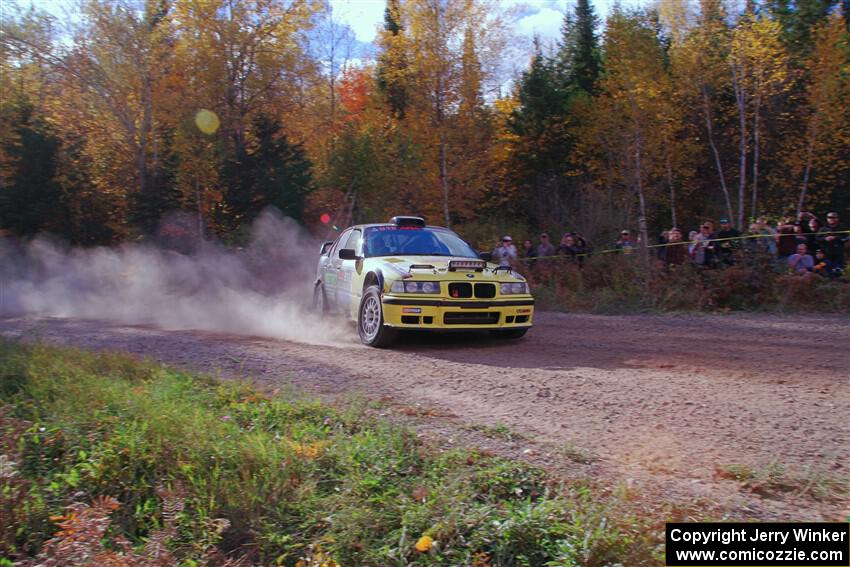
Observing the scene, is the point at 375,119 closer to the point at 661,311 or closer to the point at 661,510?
the point at 661,311

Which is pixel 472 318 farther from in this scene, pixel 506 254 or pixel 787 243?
pixel 506 254

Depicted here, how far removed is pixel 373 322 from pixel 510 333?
1.93 metres

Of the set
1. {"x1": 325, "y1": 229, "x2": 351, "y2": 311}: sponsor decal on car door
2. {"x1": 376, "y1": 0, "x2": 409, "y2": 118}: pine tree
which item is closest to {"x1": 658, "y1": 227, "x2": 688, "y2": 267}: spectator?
{"x1": 325, "y1": 229, "x2": 351, "y2": 311}: sponsor decal on car door

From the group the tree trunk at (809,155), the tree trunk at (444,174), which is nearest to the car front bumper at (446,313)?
the tree trunk at (444,174)

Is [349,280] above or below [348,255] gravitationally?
below

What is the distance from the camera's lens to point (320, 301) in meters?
12.0

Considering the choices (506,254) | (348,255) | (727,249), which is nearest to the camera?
(348,255)

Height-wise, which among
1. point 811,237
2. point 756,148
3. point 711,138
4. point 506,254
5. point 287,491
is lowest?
point 287,491

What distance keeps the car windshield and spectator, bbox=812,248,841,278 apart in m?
6.72

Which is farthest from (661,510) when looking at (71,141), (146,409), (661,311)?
(71,141)

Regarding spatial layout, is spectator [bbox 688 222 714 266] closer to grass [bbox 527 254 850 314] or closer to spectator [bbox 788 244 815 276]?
grass [bbox 527 254 850 314]

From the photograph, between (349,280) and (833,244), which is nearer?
(349,280)

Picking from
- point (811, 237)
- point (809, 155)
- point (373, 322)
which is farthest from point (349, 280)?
point (809, 155)

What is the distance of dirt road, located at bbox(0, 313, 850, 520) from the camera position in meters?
4.31
